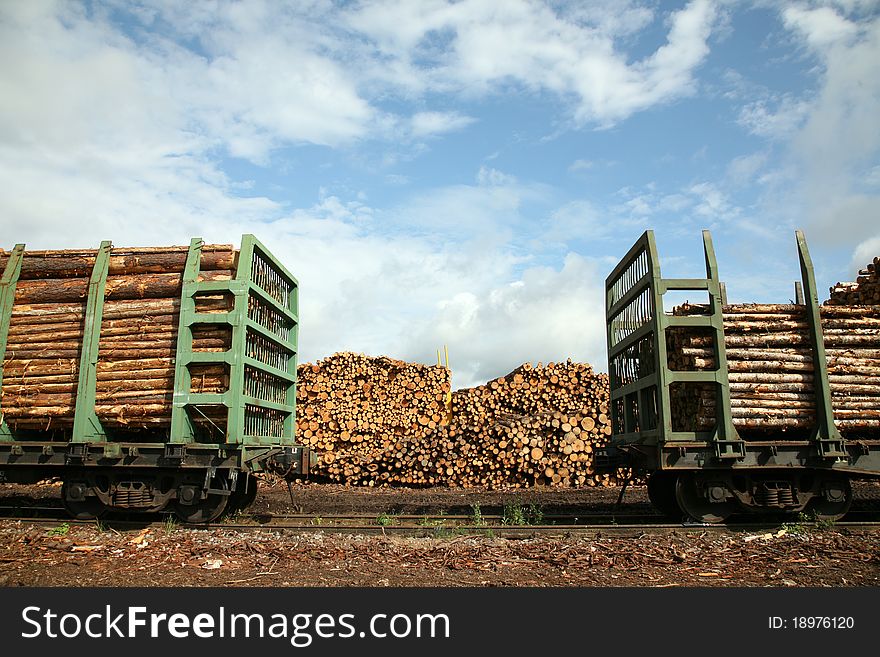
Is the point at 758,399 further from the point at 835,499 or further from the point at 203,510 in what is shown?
the point at 203,510

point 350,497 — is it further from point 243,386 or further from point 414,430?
point 243,386

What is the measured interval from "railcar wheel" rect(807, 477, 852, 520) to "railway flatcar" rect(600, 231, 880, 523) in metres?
0.01

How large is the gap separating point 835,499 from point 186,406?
811 centimetres

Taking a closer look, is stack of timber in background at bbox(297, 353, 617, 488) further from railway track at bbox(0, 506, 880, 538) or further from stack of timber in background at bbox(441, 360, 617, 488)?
railway track at bbox(0, 506, 880, 538)

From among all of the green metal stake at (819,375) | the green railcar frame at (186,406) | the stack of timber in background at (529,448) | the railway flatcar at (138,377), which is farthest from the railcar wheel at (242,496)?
the green metal stake at (819,375)

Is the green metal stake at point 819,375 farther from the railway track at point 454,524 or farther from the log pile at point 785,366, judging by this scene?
the railway track at point 454,524

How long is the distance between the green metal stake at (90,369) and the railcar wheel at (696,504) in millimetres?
7351

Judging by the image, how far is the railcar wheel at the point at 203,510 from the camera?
781cm

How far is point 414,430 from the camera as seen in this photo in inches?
595

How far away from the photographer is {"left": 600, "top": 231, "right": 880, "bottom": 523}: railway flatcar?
7406 mm

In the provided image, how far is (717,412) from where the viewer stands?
24.7 ft

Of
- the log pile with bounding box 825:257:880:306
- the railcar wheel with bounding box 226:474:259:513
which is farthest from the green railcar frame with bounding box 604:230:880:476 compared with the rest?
the railcar wheel with bounding box 226:474:259:513
